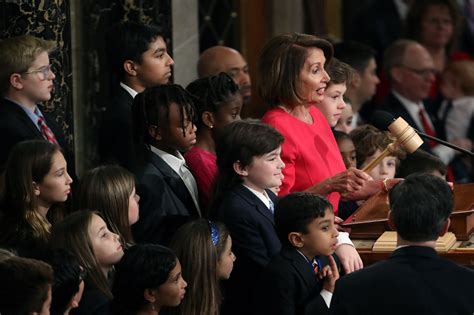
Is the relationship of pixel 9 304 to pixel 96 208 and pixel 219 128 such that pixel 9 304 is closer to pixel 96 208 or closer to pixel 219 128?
pixel 96 208

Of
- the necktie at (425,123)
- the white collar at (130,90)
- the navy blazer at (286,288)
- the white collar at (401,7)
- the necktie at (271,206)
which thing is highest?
the white collar at (130,90)

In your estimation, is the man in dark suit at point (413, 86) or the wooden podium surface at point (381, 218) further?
the man in dark suit at point (413, 86)

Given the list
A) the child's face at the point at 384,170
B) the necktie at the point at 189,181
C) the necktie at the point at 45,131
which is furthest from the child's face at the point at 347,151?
the necktie at the point at 45,131

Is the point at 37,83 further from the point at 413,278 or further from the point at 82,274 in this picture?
the point at 413,278

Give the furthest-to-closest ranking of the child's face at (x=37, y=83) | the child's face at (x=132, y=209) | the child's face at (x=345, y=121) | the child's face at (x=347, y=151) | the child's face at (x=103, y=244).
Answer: the child's face at (x=345, y=121) → the child's face at (x=347, y=151) → the child's face at (x=37, y=83) → the child's face at (x=132, y=209) → the child's face at (x=103, y=244)

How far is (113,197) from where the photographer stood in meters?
7.08

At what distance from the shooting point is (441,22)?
12.5 m

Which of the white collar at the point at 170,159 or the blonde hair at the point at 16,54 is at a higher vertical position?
the blonde hair at the point at 16,54

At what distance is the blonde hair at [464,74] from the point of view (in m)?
11.9

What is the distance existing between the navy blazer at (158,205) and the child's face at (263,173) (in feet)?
1.06

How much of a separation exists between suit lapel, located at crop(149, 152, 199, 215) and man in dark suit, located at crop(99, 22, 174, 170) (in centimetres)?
42

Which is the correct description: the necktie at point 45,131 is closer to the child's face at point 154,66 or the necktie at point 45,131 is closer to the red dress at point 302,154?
the child's face at point 154,66

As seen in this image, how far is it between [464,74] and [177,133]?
4980 mm

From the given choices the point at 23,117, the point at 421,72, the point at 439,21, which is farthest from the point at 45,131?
the point at 439,21
